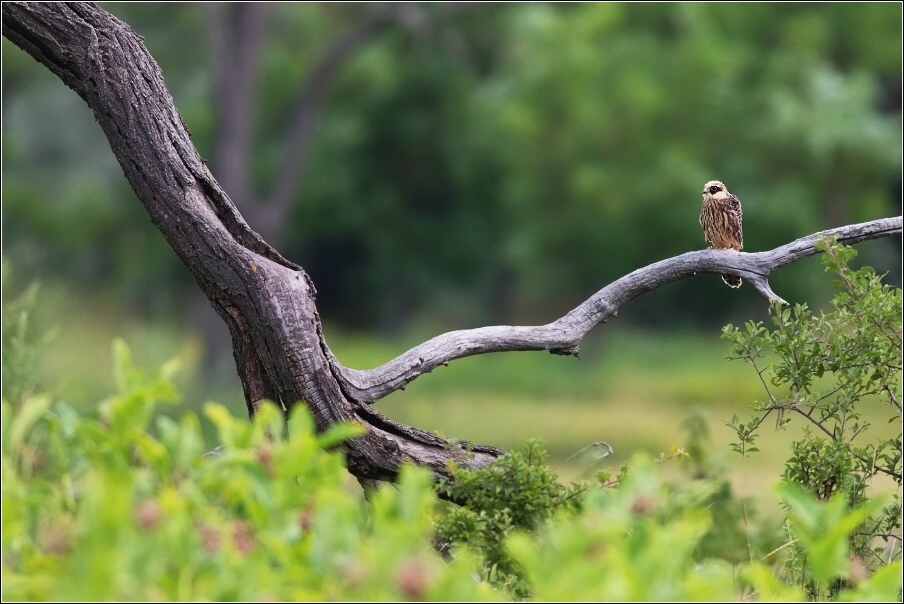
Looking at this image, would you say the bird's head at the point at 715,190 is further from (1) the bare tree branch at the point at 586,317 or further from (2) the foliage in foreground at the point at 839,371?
(2) the foliage in foreground at the point at 839,371

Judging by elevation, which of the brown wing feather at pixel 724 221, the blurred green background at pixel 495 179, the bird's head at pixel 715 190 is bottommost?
the brown wing feather at pixel 724 221

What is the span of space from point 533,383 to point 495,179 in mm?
5092

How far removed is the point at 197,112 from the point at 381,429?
15.6 meters

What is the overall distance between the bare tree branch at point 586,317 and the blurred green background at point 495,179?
21.6 feet

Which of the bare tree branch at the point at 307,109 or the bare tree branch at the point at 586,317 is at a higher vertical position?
the bare tree branch at the point at 307,109

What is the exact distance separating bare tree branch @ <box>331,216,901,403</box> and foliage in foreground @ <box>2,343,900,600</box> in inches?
61.8

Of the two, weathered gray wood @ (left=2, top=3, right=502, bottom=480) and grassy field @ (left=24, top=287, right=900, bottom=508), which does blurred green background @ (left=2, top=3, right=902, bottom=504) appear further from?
weathered gray wood @ (left=2, top=3, right=502, bottom=480)

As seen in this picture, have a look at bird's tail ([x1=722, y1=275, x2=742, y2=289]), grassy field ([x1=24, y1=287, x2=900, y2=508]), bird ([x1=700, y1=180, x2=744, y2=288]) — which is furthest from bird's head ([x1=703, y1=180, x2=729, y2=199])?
grassy field ([x1=24, y1=287, x2=900, y2=508])

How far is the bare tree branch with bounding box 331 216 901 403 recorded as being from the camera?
13.3ft

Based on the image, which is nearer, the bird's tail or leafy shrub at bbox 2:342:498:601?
leafy shrub at bbox 2:342:498:601

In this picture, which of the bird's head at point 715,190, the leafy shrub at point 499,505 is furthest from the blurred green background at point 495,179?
the leafy shrub at point 499,505

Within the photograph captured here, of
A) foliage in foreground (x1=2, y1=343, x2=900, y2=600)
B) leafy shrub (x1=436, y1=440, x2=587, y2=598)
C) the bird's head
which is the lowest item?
foliage in foreground (x1=2, y1=343, x2=900, y2=600)

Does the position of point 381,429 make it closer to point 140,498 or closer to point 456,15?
point 140,498

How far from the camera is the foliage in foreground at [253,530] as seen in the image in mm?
1980
